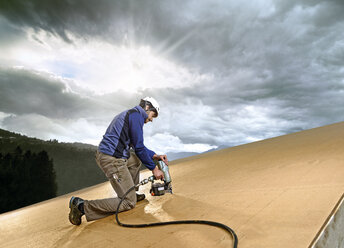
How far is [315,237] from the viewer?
1.54 m

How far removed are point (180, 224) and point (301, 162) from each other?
2.48m

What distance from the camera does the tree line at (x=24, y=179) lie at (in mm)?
14734

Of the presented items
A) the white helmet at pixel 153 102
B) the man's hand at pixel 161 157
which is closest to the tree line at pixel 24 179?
the man's hand at pixel 161 157

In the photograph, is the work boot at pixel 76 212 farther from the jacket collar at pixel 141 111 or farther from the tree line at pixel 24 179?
the tree line at pixel 24 179

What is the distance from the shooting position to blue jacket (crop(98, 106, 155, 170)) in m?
2.96

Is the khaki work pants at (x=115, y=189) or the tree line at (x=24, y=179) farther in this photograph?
the tree line at (x=24, y=179)

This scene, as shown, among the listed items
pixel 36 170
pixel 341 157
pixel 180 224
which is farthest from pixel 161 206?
pixel 36 170

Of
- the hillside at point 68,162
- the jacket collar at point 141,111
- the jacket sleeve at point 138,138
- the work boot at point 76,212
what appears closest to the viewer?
the work boot at point 76,212

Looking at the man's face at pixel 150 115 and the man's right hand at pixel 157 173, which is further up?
the man's face at pixel 150 115

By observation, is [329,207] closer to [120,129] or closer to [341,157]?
[341,157]

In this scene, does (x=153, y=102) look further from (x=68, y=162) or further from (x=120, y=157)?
(x=68, y=162)

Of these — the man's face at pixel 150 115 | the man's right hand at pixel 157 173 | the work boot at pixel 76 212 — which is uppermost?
the man's face at pixel 150 115

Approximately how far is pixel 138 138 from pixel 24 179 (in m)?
16.6

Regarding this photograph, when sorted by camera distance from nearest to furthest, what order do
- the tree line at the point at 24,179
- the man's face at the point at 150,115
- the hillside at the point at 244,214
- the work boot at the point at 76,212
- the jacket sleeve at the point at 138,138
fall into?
the hillside at the point at 244,214 → the work boot at the point at 76,212 → the jacket sleeve at the point at 138,138 → the man's face at the point at 150,115 → the tree line at the point at 24,179
